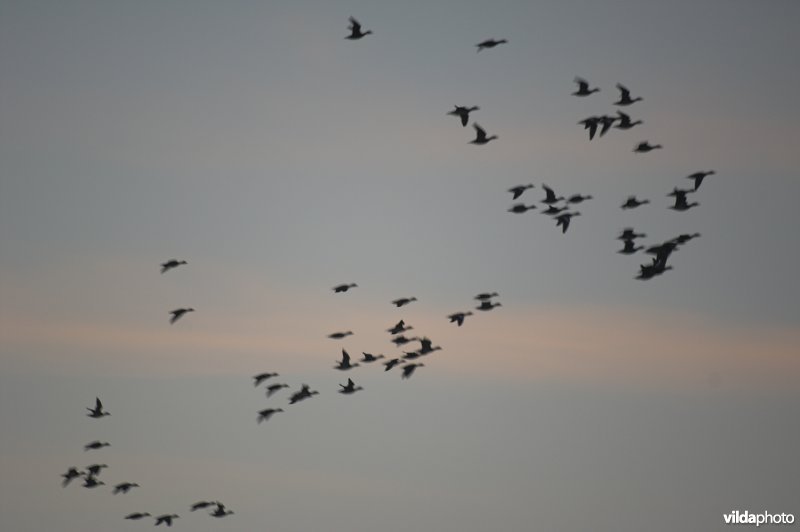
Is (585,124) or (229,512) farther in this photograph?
(229,512)

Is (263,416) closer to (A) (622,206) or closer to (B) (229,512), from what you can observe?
(B) (229,512)

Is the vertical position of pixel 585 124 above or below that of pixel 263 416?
above

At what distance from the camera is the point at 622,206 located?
508 feet

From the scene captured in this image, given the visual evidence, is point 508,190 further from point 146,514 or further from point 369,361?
point 146,514

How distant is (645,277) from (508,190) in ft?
46.4

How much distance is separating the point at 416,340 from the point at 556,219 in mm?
14181

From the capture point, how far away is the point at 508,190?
15538cm

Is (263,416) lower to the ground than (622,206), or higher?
lower

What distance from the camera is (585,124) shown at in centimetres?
15075

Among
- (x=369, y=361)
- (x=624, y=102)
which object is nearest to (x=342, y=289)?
(x=369, y=361)

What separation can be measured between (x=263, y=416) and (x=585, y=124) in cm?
3151

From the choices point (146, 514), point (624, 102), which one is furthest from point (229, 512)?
point (624, 102)

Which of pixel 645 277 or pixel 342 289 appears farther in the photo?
pixel 342 289

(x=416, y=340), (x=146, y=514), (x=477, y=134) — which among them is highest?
(x=477, y=134)
